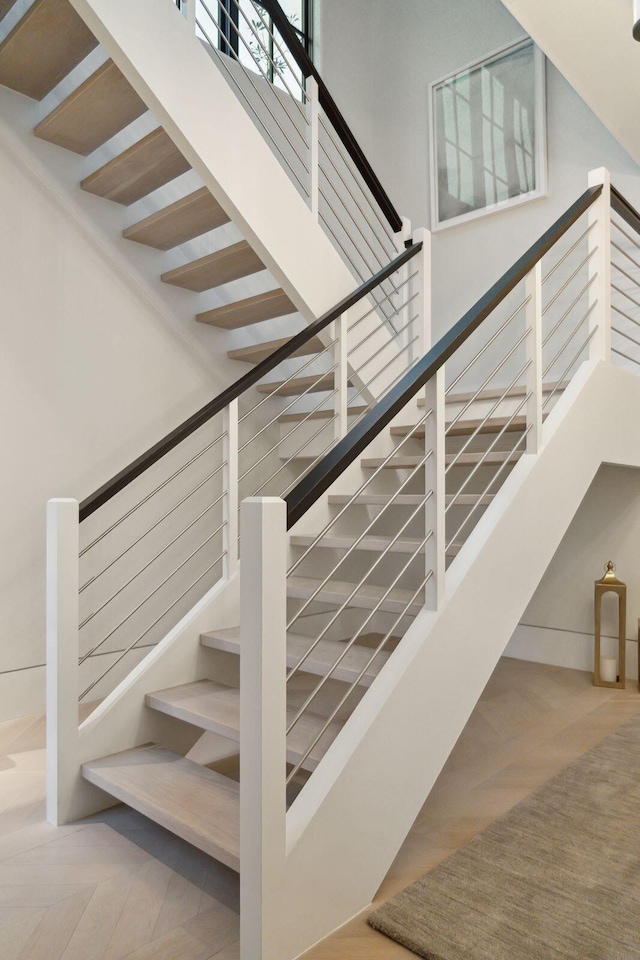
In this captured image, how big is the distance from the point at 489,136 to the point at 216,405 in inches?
133

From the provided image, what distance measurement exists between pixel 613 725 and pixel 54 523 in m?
2.43

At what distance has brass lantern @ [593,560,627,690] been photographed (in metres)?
3.40

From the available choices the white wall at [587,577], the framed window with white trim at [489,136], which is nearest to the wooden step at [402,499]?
the white wall at [587,577]

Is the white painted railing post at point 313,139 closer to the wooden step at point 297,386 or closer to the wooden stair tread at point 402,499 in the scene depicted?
the wooden step at point 297,386

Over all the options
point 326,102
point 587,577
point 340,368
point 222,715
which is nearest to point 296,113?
point 326,102

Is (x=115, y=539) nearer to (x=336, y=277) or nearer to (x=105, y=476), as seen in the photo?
(x=105, y=476)

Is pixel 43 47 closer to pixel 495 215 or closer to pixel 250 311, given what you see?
pixel 250 311

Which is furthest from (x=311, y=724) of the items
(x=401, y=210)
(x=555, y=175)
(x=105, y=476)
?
(x=401, y=210)

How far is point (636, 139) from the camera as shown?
11.3 ft

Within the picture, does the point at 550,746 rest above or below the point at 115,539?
below

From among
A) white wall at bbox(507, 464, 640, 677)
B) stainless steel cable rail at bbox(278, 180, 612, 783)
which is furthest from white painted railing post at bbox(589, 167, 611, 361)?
white wall at bbox(507, 464, 640, 677)

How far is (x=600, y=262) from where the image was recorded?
274 centimetres

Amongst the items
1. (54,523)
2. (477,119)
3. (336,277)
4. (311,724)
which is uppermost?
(477,119)

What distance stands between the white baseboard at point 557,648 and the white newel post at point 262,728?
288 cm
